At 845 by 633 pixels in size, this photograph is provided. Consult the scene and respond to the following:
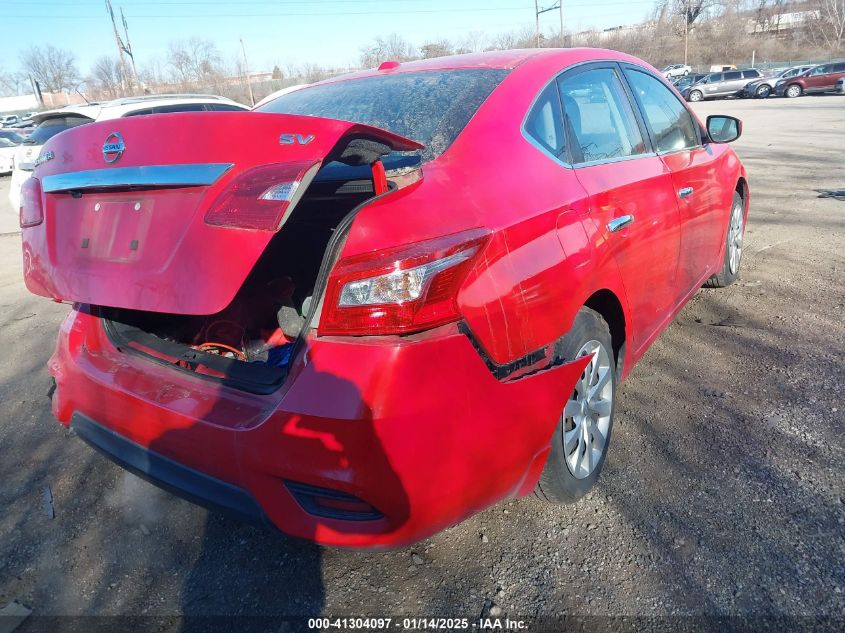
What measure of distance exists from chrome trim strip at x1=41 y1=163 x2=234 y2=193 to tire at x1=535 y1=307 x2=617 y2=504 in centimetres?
119

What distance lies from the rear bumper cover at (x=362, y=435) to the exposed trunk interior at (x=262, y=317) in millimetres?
129

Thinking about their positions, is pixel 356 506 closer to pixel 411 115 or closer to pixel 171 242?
pixel 171 242

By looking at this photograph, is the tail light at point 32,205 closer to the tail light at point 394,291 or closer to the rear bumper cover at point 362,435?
the rear bumper cover at point 362,435

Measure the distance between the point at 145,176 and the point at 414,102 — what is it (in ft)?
3.70

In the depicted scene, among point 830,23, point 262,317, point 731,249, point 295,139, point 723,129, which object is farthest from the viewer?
point 830,23

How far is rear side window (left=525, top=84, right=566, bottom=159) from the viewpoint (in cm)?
229

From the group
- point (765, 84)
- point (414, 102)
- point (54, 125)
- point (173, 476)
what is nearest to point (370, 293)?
point (173, 476)

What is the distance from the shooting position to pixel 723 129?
12.8 feet

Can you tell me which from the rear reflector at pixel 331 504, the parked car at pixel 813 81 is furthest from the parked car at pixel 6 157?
the parked car at pixel 813 81

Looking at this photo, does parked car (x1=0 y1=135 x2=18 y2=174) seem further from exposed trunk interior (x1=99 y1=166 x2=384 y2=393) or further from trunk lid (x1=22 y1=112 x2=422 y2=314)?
trunk lid (x1=22 y1=112 x2=422 y2=314)

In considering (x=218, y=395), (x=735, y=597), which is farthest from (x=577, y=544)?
(x=218, y=395)

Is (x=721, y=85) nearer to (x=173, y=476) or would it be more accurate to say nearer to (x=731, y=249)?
(x=731, y=249)

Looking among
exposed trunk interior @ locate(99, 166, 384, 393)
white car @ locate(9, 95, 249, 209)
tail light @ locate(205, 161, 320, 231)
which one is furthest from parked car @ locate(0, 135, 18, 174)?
tail light @ locate(205, 161, 320, 231)

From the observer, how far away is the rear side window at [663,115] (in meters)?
3.16
